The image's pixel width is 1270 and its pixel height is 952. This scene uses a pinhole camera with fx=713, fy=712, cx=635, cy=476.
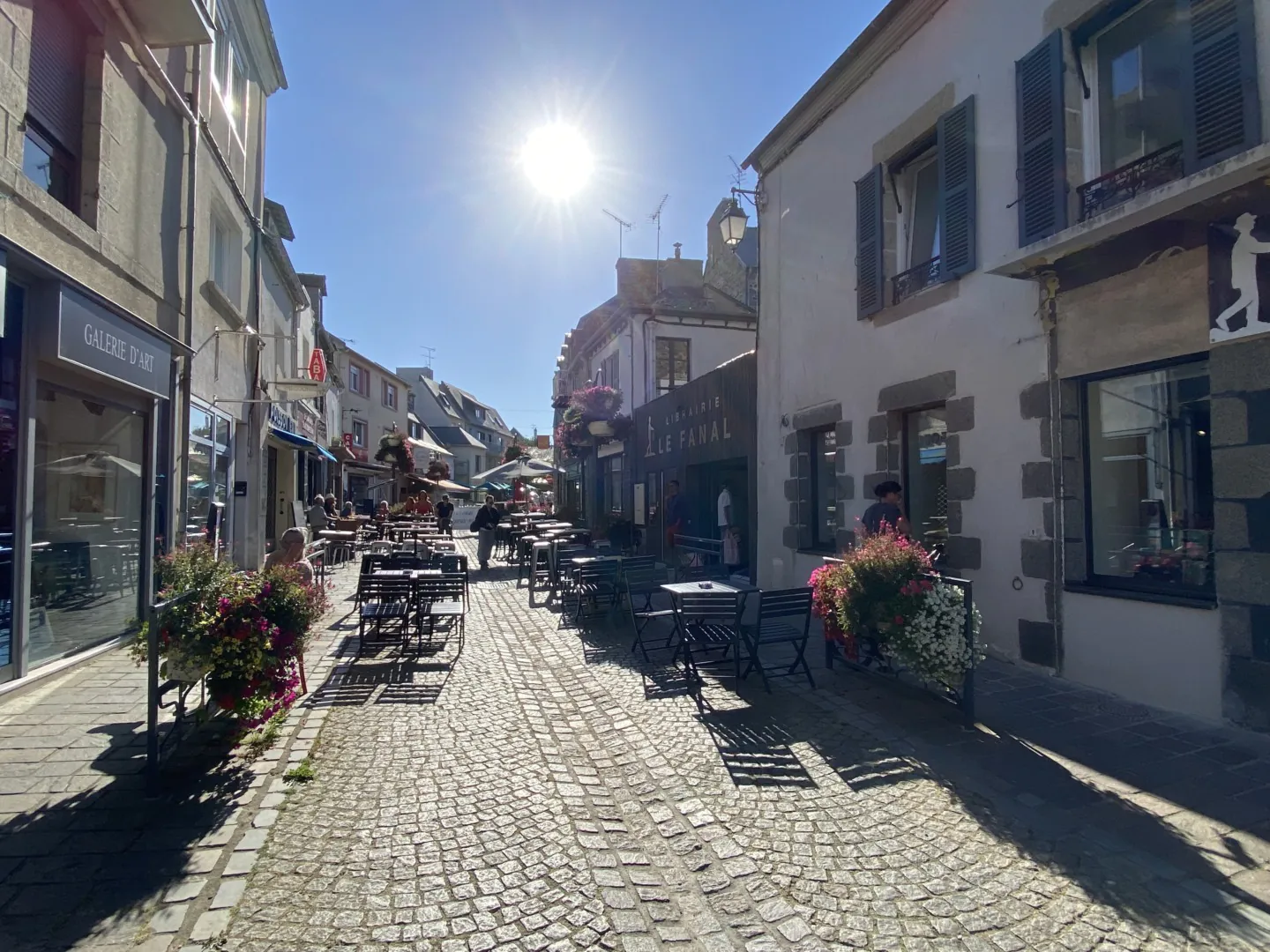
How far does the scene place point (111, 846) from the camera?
3.10m

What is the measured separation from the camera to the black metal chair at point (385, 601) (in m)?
7.12

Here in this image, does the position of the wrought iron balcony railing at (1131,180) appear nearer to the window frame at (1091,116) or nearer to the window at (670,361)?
the window frame at (1091,116)

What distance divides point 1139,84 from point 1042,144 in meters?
0.74

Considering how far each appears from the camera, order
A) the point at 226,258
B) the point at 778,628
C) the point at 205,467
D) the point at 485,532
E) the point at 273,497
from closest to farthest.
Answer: the point at 778,628 < the point at 205,467 < the point at 226,258 < the point at 485,532 < the point at 273,497

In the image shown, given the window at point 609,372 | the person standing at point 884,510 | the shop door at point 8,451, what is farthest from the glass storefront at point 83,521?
the window at point 609,372

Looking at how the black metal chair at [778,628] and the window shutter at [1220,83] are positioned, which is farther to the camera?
the black metal chair at [778,628]

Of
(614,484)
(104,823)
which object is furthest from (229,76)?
(614,484)

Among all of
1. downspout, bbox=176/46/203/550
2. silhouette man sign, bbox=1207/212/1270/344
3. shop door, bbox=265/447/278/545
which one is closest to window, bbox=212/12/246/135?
downspout, bbox=176/46/203/550

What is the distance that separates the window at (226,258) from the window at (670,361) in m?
9.06

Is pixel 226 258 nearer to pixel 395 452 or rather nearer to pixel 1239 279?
pixel 1239 279

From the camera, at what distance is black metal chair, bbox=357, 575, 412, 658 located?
23.4 feet

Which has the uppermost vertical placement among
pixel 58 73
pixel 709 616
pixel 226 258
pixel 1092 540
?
pixel 226 258

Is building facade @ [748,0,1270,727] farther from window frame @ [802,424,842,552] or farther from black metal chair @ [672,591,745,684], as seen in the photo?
black metal chair @ [672,591,745,684]

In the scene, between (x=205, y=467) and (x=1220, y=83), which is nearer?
(x=1220, y=83)
